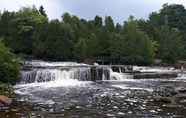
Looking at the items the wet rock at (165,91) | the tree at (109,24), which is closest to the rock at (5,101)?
the wet rock at (165,91)

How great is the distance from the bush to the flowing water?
1.01 metres

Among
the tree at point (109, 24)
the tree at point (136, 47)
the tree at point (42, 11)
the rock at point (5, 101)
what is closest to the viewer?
the rock at point (5, 101)

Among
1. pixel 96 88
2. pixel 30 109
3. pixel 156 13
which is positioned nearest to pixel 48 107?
pixel 30 109

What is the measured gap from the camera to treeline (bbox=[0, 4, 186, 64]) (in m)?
64.2

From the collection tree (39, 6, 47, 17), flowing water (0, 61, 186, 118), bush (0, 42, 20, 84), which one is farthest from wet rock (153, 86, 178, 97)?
tree (39, 6, 47, 17)

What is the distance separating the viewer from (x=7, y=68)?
37.4 meters

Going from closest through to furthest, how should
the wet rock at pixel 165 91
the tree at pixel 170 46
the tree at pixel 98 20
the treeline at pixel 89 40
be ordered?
the wet rock at pixel 165 91
the treeline at pixel 89 40
the tree at pixel 170 46
the tree at pixel 98 20

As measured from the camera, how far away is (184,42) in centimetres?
7756

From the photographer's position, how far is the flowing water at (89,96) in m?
24.1

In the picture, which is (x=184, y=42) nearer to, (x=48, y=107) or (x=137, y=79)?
(x=137, y=79)

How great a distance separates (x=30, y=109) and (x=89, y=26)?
51.3 meters

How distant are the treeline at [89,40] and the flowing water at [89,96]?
1764 centimetres

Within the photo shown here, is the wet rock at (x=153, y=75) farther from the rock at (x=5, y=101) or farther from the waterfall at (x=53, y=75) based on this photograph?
the rock at (x=5, y=101)

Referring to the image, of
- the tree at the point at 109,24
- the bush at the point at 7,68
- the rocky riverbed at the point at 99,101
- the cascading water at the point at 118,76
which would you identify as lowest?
the rocky riverbed at the point at 99,101
